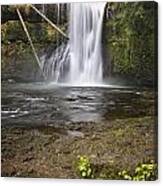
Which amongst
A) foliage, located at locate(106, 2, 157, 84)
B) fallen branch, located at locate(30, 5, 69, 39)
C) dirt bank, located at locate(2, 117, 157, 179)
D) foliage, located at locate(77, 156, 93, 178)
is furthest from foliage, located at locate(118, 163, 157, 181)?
fallen branch, located at locate(30, 5, 69, 39)

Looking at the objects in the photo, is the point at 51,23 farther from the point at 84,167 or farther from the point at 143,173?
the point at 143,173

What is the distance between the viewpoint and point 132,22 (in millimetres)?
2252

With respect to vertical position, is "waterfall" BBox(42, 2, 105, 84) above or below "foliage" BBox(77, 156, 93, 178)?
above

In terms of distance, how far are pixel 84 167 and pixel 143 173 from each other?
0.77 feet

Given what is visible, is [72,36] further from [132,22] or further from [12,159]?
[12,159]

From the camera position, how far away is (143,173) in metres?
2.22

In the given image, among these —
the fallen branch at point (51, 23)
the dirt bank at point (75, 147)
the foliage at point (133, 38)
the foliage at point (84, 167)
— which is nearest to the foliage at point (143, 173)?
the dirt bank at point (75, 147)

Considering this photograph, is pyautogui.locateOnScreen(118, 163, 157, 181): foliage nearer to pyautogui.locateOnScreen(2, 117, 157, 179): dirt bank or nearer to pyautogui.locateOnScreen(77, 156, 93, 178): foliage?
pyautogui.locateOnScreen(2, 117, 157, 179): dirt bank

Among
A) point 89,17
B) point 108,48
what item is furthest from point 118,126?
point 89,17

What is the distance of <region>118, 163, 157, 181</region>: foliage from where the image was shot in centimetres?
222

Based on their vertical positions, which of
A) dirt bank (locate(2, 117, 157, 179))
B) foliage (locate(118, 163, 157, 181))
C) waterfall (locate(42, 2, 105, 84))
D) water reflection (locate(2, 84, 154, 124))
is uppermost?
waterfall (locate(42, 2, 105, 84))

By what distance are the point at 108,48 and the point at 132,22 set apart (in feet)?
0.46

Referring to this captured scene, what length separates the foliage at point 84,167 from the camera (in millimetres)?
2256

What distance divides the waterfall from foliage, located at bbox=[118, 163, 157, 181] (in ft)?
1.26
